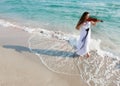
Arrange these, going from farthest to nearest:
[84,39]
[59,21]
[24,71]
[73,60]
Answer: [59,21] < [84,39] < [73,60] < [24,71]

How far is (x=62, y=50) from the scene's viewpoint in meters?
8.04

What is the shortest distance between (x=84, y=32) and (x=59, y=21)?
4.67 metres

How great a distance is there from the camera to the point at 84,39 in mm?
7547

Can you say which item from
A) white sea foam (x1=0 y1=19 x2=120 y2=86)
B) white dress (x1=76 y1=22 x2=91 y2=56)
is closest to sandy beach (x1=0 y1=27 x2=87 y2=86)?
white sea foam (x1=0 y1=19 x2=120 y2=86)

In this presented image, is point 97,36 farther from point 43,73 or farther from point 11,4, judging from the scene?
point 11,4

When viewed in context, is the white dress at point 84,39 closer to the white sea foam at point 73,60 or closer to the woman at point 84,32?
the woman at point 84,32

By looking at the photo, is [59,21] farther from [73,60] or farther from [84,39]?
[73,60]

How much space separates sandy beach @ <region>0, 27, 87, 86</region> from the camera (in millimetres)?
5980

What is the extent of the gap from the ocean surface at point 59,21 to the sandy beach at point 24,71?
28cm

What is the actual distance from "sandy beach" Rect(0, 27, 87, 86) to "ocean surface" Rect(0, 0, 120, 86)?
28cm

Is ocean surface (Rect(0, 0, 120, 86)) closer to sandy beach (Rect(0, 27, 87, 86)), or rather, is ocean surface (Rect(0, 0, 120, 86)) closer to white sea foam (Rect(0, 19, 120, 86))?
white sea foam (Rect(0, 19, 120, 86))

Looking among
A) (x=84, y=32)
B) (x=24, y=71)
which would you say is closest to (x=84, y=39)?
(x=84, y=32)

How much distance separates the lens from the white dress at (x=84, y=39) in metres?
7.38

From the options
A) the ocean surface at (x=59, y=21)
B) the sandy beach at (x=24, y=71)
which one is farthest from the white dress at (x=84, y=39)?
the sandy beach at (x=24, y=71)
